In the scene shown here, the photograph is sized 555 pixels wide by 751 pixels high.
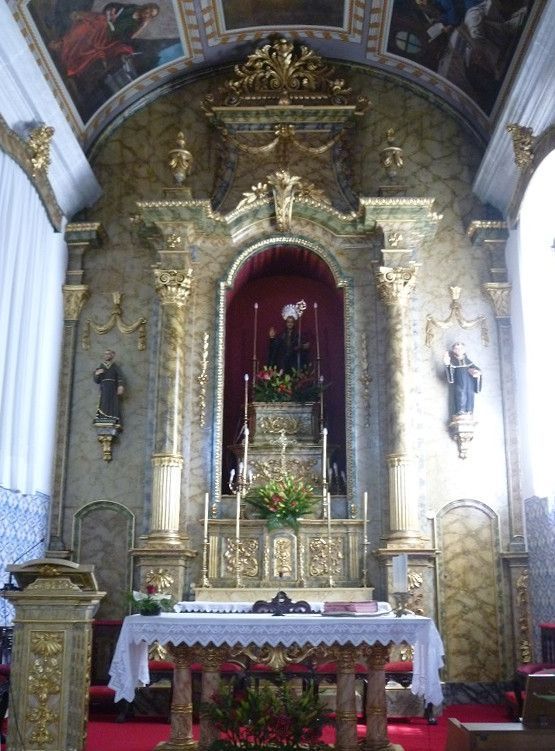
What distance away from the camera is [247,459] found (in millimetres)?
11359

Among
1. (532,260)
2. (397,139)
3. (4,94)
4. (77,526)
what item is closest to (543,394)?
(532,260)

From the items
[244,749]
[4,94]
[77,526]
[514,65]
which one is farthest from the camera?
[77,526]

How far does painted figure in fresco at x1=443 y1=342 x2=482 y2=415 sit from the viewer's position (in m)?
11.1

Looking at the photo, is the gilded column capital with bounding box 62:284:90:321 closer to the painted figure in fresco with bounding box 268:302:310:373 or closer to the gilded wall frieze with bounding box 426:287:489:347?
the painted figure in fresco with bounding box 268:302:310:373

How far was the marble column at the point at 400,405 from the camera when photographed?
10609mm

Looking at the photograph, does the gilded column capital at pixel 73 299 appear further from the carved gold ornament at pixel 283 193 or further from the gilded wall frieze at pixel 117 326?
the carved gold ornament at pixel 283 193

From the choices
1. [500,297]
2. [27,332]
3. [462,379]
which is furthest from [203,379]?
[500,297]

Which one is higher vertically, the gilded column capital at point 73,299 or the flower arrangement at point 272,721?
the gilded column capital at point 73,299

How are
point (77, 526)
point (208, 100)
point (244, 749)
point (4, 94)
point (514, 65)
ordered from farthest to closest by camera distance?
1. point (208, 100)
2. point (77, 526)
3. point (514, 65)
4. point (4, 94)
5. point (244, 749)

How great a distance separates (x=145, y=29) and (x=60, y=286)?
3785mm

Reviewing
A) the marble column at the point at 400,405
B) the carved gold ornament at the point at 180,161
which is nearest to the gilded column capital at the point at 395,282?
the marble column at the point at 400,405

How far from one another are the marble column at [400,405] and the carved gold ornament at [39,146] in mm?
4505

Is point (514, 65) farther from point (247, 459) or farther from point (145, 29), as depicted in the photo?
point (247, 459)

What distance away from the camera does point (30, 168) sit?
409 inches
